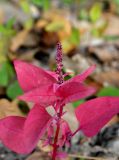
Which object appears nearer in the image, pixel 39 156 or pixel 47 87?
pixel 47 87

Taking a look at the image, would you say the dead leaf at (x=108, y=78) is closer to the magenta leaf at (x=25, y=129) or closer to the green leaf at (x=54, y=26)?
the green leaf at (x=54, y=26)

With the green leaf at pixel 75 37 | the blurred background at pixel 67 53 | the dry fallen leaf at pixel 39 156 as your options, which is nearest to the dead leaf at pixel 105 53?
the blurred background at pixel 67 53

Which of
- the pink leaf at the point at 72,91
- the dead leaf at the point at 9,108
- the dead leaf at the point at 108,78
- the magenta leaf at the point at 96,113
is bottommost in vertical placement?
the magenta leaf at the point at 96,113

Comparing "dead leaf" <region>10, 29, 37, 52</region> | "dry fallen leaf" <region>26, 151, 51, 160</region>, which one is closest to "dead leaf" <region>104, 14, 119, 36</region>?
"dead leaf" <region>10, 29, 37, 52</region>

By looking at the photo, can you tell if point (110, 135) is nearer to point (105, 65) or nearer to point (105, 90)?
point (105, 90)

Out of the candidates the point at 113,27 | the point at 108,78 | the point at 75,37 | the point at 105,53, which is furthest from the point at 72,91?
the point at 113,27

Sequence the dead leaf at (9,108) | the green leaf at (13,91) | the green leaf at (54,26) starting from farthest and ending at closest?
the green leaf at (54,26), the green leaf at (13,91), the dead leaf at (9,108)

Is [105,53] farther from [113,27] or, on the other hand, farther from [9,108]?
[9,108]
